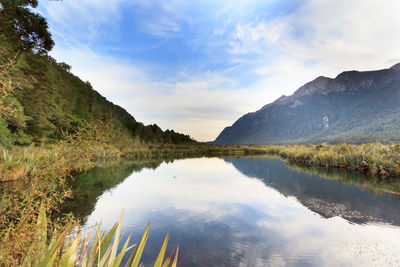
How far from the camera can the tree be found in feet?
35.9

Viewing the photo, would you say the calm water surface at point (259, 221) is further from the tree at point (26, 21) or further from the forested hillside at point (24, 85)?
the tree at point (26, 21)

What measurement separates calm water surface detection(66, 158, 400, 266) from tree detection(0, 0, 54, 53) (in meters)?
9.64

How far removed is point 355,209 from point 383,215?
0.78 meters

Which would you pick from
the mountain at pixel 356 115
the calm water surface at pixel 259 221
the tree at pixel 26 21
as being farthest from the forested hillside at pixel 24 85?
the mountain at pixel 356 115

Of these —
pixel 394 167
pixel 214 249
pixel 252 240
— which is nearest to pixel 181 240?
pixel 214 249

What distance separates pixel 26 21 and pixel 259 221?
53.5 feet

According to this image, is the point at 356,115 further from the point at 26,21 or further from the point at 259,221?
the point at 26,21

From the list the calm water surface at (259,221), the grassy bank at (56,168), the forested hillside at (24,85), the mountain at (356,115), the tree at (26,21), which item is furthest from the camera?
the mountain at (356,115)

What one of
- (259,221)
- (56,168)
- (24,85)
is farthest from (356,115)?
(56,168)

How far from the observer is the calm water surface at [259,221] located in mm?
4258

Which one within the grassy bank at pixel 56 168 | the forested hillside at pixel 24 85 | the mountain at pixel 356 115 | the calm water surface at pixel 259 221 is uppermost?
the mountain at pixel 356 115

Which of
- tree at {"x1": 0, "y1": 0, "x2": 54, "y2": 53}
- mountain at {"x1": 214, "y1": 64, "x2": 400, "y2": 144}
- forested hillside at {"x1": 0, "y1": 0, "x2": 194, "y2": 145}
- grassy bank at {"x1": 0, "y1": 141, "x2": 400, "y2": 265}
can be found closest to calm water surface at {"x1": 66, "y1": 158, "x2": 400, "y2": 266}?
grassy bank at {"x1": 0, "y1": 141, "x2": 400, "y2": 265}

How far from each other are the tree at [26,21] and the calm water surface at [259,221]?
31.6 ft

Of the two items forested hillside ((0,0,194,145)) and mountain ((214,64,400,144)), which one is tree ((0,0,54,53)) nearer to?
forested hillside ((0,0,194,145))
